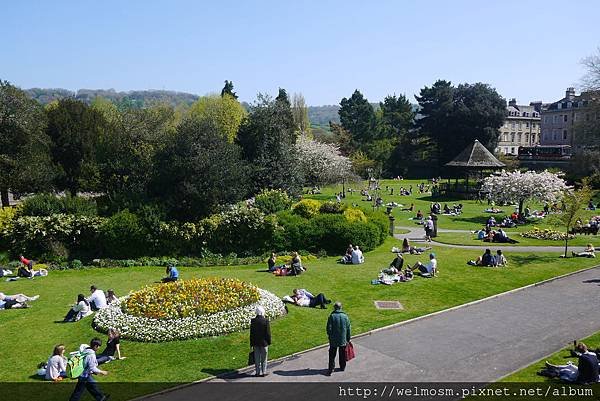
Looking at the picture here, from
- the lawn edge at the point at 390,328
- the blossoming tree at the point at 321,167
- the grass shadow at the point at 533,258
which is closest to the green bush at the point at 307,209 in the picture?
the grass shadow at the point at 533,258

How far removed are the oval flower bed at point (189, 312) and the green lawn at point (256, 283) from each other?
409 millimetres

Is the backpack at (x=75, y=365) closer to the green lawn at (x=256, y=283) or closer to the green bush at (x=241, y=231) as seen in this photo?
the green lawn at (x=256, y=283)

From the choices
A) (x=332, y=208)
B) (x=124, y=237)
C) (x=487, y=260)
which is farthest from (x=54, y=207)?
(x=487, y=260)

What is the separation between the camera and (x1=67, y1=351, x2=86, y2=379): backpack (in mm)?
12992

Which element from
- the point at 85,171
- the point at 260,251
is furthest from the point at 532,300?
the point at 85,171

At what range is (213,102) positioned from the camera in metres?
84.0

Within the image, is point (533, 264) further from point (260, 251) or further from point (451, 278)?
point (260, 251)

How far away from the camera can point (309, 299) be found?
738 inches

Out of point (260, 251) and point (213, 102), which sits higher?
point (213, 102)

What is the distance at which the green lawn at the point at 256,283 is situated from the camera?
1381 cm

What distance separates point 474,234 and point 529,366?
904 inches

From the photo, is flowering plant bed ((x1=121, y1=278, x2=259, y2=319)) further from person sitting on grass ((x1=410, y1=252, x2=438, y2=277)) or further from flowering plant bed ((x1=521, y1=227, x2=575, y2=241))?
flowering plant bed ((x1=521, y1=227, x2=575, y2=241))

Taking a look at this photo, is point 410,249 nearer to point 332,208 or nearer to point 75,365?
point 332,208

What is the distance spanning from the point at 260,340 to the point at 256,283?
9.72 m
